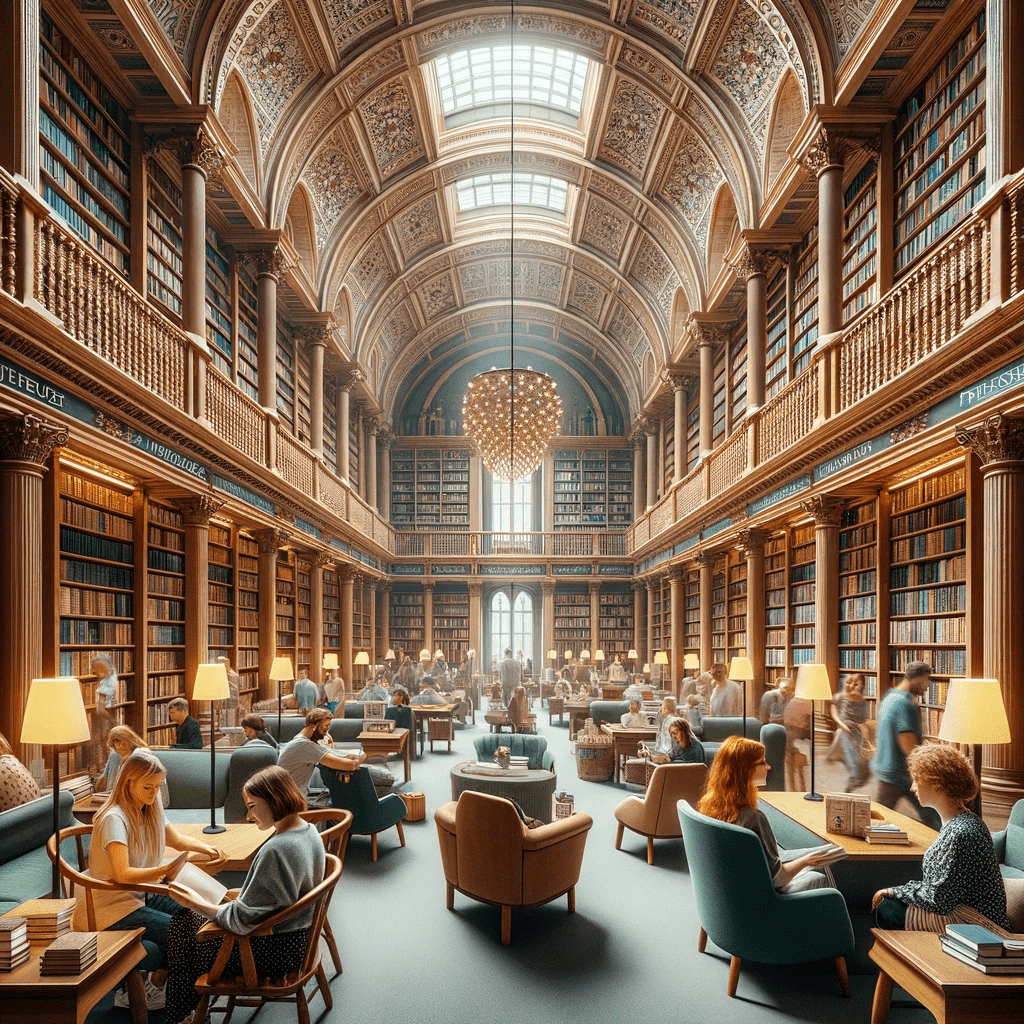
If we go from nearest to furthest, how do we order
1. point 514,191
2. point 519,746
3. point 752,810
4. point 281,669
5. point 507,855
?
1. point 752,810
2. point 507,855
3. point 519,746
4. point 281,669
5. point 514,191

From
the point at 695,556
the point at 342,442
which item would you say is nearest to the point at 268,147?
the point at 342,442

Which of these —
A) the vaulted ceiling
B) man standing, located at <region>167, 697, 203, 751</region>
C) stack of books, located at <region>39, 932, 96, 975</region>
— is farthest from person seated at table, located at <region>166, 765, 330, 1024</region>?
the vaulted ceiling

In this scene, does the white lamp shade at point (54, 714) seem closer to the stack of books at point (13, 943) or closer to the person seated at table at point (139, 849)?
the person seated at table at point (139, 849)

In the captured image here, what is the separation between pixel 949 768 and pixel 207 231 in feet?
33.8

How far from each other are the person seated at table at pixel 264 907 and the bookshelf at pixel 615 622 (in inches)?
711

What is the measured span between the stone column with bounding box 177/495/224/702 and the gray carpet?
12.3ft

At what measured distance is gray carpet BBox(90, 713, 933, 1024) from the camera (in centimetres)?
360

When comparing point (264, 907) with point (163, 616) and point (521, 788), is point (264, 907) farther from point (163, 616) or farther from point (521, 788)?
point (163, 616)

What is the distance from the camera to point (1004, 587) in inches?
216

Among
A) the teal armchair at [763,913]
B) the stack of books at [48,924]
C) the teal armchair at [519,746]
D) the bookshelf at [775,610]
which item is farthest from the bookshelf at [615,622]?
the stack of books at [48,924]

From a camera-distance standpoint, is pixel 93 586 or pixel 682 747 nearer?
pixel 682 747

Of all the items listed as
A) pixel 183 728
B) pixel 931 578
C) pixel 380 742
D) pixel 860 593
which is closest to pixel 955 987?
pixel 931 578

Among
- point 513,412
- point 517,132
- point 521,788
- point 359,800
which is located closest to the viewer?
point 359,800

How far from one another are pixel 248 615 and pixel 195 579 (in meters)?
2.56
